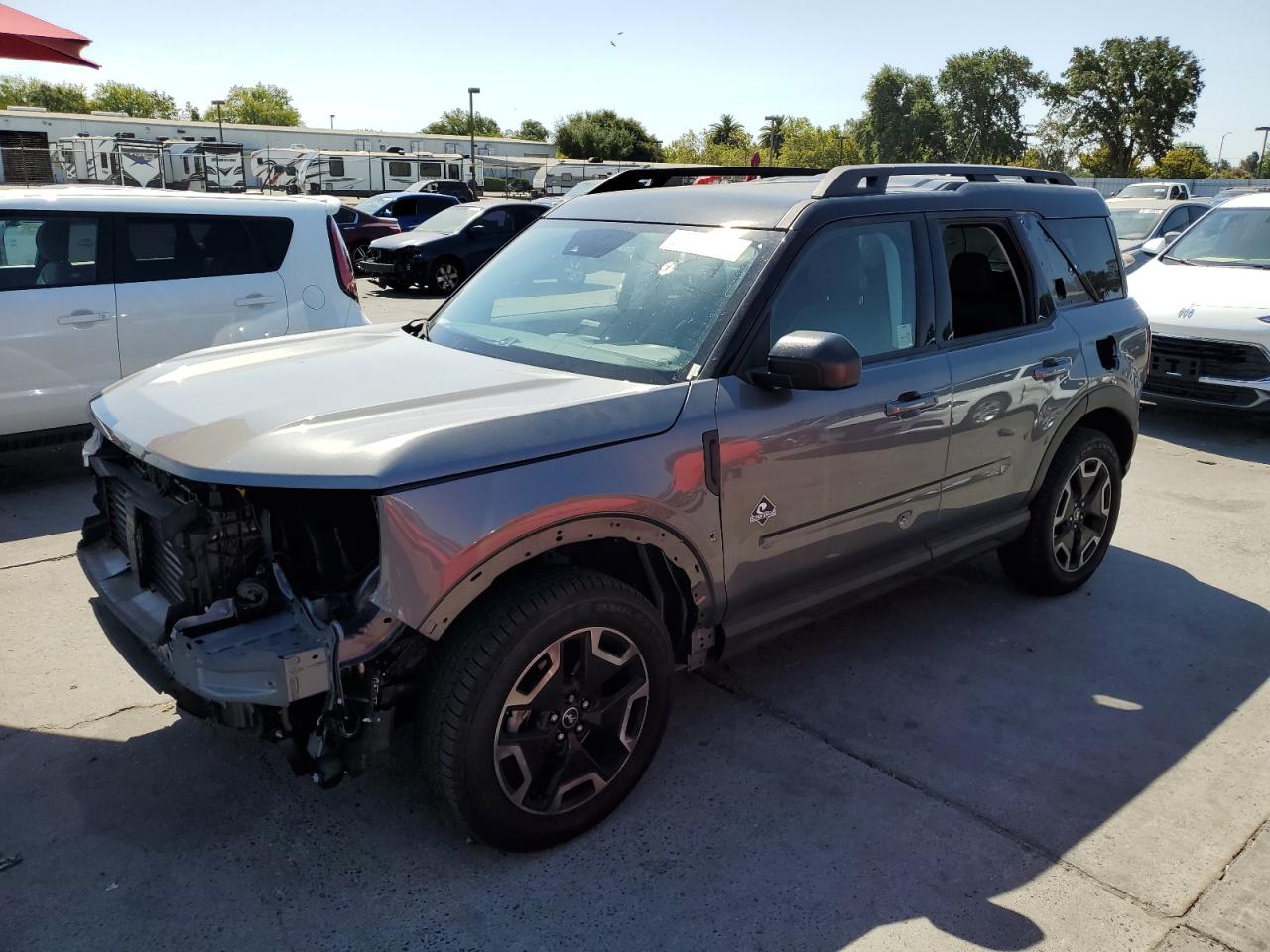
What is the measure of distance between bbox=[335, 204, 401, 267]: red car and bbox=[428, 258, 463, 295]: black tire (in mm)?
3048

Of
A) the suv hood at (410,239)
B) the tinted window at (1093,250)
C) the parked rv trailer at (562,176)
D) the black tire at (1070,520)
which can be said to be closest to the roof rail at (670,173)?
the tinted window at (1093,250)

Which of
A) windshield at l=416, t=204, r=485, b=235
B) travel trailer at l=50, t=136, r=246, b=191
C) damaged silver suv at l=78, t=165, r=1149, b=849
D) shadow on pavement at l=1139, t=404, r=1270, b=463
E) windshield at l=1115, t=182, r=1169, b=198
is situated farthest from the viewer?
travel trailer at l=50, t=136, r=246, b=191

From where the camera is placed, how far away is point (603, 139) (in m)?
88.7

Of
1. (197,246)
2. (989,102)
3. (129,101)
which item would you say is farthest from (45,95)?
(197,246)

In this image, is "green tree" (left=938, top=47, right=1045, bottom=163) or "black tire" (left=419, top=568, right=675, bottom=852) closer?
"black tire" (left=419, top=568, right=675, bottom=852)

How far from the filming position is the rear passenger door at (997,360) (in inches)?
154

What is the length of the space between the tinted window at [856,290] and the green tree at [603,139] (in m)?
86.5

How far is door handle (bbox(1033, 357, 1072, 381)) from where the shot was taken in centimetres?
424

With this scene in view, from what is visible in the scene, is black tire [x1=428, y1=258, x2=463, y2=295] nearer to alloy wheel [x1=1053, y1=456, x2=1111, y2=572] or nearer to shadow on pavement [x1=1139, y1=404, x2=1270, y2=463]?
shadow on pavement [x1=1139, y1=404, x2=1270, y2=463]

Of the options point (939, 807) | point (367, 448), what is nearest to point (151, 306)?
point (367, 448)

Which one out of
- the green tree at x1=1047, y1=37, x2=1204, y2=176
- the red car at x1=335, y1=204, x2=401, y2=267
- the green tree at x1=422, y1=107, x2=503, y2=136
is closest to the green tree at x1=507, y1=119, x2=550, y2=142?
the green tree at x1=422, y1=107, x2=503, y2=136

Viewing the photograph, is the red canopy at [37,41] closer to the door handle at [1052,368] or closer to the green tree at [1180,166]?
the door handle at [1052,368]

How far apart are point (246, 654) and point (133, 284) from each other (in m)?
4.78

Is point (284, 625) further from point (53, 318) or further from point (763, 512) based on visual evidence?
point (53, 318)
